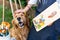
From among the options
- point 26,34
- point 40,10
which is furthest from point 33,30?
point 40,10

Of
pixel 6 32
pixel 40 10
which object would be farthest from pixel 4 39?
pixel 40 10

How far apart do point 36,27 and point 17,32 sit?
0.68 ft

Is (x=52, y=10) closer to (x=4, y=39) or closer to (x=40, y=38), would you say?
(x=40, y=38)

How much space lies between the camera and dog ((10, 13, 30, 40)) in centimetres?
220

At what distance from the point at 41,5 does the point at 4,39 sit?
0.45 metres

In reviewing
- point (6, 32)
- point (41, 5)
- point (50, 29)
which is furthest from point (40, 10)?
point (6, 32)

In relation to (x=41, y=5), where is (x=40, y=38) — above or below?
below

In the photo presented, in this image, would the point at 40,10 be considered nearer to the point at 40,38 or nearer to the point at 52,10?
the point at 52,10

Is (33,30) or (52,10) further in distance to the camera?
(33,30)

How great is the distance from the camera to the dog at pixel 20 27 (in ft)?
7.22

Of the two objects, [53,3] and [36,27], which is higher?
[53,3]

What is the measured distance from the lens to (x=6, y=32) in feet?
7.20

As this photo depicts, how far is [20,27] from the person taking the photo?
2.24m

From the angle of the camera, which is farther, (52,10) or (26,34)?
(26,34)
